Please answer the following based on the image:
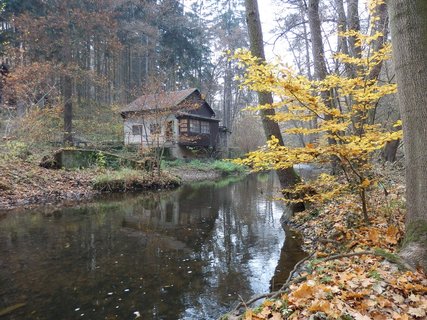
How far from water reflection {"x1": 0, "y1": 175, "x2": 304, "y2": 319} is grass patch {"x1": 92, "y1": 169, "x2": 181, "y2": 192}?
391cm

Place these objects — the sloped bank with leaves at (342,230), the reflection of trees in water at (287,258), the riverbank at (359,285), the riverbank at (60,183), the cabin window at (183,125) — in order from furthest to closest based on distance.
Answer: the cabin window at (183,125), the riverbank at (60,183), the reflection of trees in water at (287,258), the sloped bank with leaves at (342,230), the riverbank at (359,285)

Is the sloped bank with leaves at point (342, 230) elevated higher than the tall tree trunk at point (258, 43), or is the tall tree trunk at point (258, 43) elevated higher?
the tall tree trunk at point (258, 43)

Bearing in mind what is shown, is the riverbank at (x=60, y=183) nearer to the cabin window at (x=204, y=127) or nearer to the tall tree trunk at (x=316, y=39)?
the tall tree trunk at (x=316, y=39)

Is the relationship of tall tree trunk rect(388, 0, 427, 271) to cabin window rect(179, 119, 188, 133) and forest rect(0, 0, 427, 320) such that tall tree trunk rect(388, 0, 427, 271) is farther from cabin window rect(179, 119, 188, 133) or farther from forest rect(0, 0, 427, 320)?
cabin window rect(179, 119, 188, 133)

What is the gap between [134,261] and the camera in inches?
240

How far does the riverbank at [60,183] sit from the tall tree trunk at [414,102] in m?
11.5

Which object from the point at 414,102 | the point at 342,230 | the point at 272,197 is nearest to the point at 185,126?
the point at 272,197

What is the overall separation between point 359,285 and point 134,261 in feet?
13.7

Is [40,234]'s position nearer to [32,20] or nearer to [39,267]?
[39,267]

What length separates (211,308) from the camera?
432 centimetres

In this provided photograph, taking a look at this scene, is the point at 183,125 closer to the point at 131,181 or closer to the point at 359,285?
the point at 131,181

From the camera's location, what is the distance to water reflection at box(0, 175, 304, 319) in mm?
4395

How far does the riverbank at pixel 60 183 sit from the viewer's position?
38.9 ft

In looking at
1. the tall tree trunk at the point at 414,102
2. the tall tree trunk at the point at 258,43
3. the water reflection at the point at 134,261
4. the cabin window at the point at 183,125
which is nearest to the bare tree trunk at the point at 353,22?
the tall tree trunk at the point at 258,43
